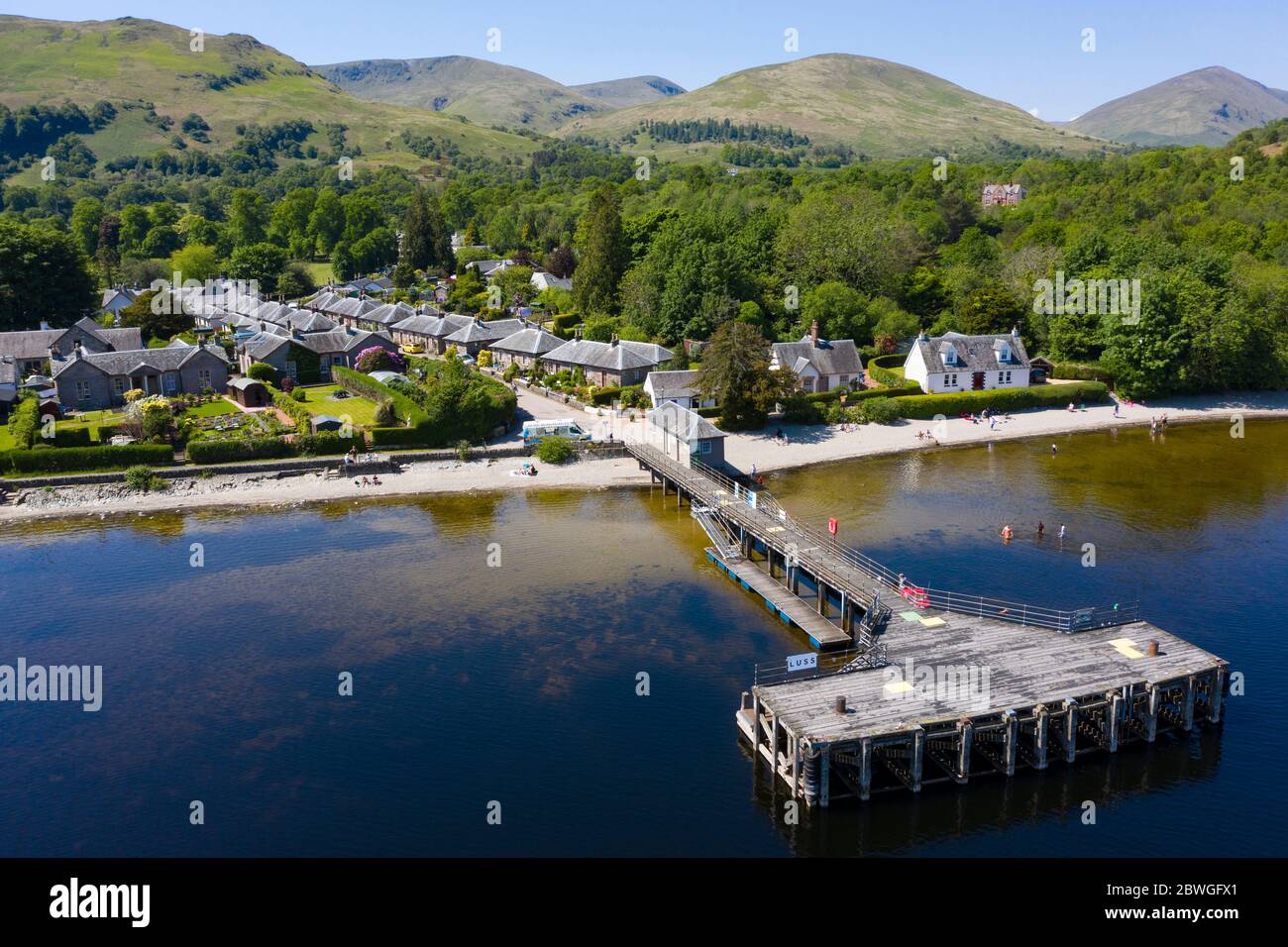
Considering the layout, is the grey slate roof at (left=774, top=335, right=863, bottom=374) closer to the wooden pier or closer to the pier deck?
the pier deck

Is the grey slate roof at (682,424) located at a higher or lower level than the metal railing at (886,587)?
higher

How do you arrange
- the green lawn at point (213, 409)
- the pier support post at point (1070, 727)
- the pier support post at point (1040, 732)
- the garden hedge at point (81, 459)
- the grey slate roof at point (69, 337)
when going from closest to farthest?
the pier support post at point (1040, 732)
the pier support post at point (1070, 727)
the garden hedge at point (81, 459)
the green lawn at point (213, 409)
the grey slate roof at point (69, 337)

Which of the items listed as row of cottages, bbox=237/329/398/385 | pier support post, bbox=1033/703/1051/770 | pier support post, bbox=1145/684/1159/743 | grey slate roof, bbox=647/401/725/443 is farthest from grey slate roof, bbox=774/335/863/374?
pier support post, bbox=1033/703/1051/770

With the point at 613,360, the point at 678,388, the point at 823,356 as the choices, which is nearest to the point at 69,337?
the point at 613,360

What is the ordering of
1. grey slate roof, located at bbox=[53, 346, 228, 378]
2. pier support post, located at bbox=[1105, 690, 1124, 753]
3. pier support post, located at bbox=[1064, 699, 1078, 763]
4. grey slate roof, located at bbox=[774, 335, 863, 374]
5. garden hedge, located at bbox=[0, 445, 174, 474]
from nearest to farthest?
pier support post, located at bbox=[1064, 699, 1078, 763] → pier support post, located at bbox=[1105, 690, 1124, 753] → garden hedge, located at bbox=[0, 445, 174, 474] → grey slate roof, located at bbox=[53, 346, 228, 378] → grey slate roof, located at bbox=[774, 335, 863, 374]

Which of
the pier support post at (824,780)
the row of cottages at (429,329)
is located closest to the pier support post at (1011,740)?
the pier support post at (824,780)

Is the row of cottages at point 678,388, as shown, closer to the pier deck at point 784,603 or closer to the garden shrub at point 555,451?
the garden shrub at point 555,451
